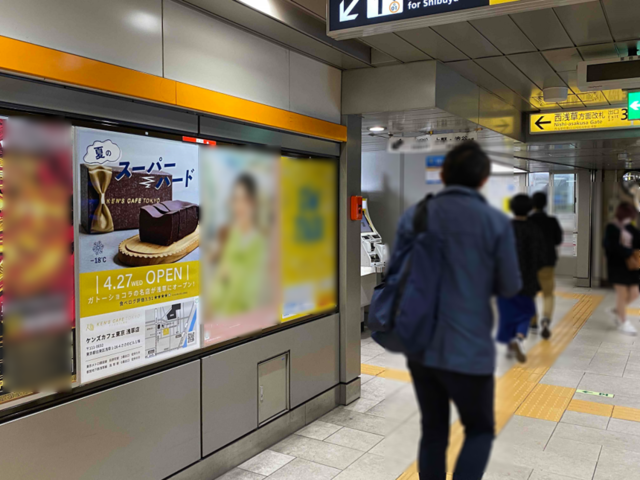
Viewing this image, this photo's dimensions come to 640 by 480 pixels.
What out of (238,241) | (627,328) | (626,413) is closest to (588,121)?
(238,241)

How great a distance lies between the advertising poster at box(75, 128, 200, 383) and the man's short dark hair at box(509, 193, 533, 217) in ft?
7.13

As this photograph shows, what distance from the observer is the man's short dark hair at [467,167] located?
85cm

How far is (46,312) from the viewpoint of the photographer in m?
2.40

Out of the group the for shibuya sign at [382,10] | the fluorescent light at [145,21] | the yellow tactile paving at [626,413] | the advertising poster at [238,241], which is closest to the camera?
the for shibuya sign at [382,10]

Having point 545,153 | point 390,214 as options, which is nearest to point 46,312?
point 390,214

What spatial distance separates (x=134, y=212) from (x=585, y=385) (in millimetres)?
4364

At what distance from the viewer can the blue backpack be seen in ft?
2.77

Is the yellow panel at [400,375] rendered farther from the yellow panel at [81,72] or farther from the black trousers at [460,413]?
the yellow panel at [81,72]

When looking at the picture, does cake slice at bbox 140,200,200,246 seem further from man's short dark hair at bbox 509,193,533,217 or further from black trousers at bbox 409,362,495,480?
man's short dark hair at bbox 509,193,533,217

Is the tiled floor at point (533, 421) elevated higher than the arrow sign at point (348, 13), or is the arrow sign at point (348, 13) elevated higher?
the arrow sign at point (348, 13)

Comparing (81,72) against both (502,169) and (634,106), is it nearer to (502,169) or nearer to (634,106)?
(502,169)

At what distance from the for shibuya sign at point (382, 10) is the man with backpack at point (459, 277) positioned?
1322 mm

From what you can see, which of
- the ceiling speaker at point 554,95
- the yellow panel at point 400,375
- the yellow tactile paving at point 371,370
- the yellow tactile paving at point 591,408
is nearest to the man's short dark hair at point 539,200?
the yellow panel at point 400,375

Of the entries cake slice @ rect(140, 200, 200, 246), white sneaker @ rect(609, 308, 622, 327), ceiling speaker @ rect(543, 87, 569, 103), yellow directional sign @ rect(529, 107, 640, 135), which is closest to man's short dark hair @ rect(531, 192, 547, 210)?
white sneaker @ rect(609, 308, 622, 327)
